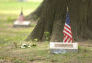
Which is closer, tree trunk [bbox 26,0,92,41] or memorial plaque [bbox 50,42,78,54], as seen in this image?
memorial plaque [bbox 50,42,78,54]

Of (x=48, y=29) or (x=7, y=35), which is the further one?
(x=7, y=35)

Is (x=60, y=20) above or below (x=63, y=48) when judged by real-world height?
above

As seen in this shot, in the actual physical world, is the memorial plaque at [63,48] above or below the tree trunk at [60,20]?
below

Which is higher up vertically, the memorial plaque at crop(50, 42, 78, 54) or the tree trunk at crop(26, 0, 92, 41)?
the tree trunk at crop(26, 0, 92, 41)

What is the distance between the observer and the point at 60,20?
1503 centimetres

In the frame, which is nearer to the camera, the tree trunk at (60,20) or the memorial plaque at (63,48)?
the memorial plaque at (63,48)

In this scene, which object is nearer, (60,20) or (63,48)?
(63,48)

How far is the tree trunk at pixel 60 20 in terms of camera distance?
15.0 metres

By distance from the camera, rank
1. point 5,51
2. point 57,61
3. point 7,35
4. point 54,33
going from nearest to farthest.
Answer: point 57,61 → point 5,51 → point 54,33 → point 7,35

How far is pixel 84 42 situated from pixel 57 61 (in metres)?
3.62

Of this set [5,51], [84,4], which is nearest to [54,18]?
[84,4]

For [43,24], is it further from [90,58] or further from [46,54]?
[90,58]

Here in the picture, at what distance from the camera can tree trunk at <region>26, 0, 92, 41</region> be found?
15023 millimetres

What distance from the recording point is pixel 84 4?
15703mm
